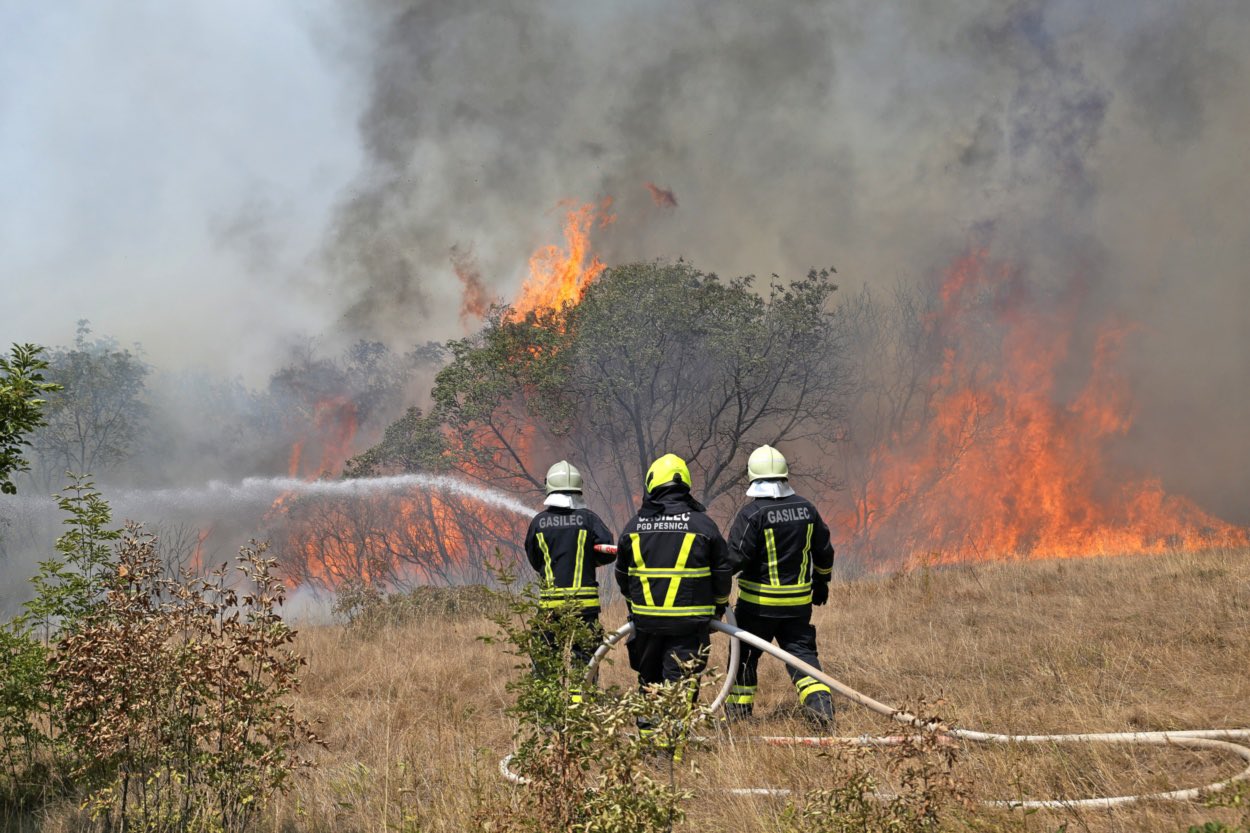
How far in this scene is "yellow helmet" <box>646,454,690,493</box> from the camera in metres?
6.21

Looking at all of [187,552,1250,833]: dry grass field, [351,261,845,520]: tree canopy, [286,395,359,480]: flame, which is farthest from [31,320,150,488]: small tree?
[187,552,1250,833]: dry grass field

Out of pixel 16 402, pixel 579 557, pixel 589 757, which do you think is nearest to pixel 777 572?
pixel 579 557

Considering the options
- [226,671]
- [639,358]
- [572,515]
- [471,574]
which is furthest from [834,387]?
[226,671]

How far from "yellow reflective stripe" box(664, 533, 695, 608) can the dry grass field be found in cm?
98

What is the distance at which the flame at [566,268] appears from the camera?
76.4ft

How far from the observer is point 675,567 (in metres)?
6.03

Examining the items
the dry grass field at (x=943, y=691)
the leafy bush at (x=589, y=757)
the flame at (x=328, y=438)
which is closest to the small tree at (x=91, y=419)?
the flame at (x=328, y=438)

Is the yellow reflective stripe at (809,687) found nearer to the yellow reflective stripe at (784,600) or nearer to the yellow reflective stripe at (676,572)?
the yellow reflective stripe at (784,600)

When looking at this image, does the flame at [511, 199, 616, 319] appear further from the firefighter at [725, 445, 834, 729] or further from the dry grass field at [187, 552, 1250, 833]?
the firefighter at [725, 445, 834, 729]

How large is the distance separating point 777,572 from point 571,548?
163 cm

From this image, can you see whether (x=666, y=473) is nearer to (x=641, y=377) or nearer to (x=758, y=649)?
(x=758, y=649)

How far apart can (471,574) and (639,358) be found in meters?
7.81

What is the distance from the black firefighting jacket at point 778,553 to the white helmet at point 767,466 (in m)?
0.22

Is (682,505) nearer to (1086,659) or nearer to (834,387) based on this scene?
(1086,659)
